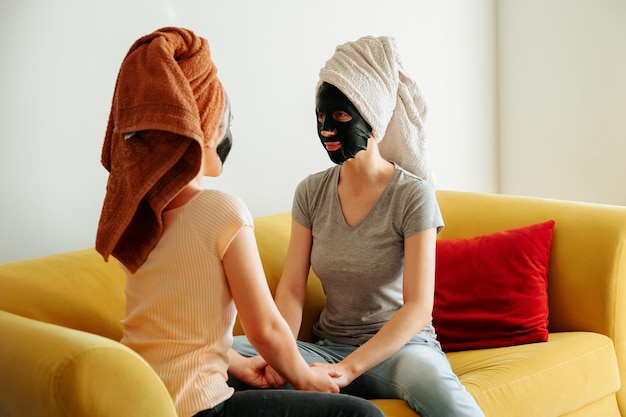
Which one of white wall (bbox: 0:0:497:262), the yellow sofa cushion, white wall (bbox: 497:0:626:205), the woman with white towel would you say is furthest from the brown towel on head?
white wall (bbox: 497:0:626:205)

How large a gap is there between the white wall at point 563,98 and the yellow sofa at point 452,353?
1.12 metres

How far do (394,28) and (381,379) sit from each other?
1.85m

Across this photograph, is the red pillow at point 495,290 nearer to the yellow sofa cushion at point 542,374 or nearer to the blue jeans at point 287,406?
the yellow sofa cushion at point 542,374

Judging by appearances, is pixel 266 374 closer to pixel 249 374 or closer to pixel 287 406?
pixel 249 374

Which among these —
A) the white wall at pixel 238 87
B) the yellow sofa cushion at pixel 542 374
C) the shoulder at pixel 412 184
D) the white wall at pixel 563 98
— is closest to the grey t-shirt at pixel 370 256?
the shoulder at pixel 412 184

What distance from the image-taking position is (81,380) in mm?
1325

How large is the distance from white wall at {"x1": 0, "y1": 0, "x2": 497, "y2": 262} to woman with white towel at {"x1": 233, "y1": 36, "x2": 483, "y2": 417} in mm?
629

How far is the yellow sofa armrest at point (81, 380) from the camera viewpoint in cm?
132

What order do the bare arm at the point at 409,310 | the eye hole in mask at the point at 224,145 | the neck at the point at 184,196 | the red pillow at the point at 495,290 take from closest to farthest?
1. the neck at the point at 184,196
2. the eye hole in mask at the point at 224,145
3. the bare arm at the point at 409,310
4. the red pillow at the point at 495,290

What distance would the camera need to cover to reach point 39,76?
90.6 inches

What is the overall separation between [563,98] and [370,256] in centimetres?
209

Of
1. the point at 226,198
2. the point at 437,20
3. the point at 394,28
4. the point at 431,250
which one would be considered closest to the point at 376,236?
the point at 431,250

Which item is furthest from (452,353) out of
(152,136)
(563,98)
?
(563,98)

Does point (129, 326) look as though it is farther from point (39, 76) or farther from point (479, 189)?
point (479, 189)
